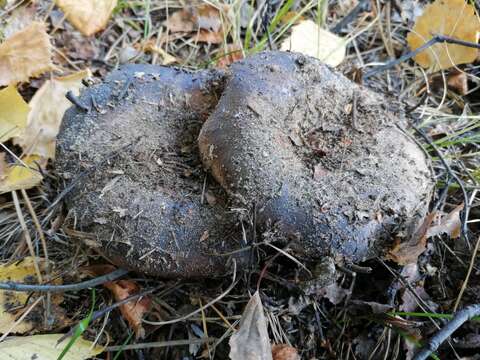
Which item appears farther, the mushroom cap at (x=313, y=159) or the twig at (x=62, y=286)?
the twig at (x=62, y=286)

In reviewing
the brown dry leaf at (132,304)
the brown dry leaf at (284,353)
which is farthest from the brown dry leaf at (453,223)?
the brown dry leaf at (132,304)

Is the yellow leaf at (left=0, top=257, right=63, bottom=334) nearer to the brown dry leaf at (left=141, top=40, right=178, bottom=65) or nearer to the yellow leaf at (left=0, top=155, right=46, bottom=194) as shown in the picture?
the yellow leaf at (left=0, top=155, right=46, bottom=194)

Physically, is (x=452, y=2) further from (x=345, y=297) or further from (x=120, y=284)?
(x=120, y=284)

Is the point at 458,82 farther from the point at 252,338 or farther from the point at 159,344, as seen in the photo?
the point at 159,344

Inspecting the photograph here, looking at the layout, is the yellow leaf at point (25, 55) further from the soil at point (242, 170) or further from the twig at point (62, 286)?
the twig at point (62, 286)

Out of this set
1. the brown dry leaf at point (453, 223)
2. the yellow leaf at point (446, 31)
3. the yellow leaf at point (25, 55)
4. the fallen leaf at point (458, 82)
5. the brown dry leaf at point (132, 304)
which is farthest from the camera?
the fallen leaf at point (458, 82)

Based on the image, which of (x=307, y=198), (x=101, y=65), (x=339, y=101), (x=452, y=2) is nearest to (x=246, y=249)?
(x=307, y=198)
